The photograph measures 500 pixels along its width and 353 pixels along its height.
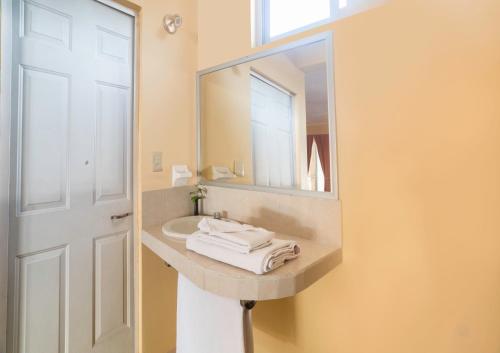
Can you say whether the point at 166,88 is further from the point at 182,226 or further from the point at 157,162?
the point at 182,226

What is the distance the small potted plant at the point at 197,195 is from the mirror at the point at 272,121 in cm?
8

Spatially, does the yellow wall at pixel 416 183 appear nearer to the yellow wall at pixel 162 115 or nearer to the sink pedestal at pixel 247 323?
the sink pedestal at pixel 247 323

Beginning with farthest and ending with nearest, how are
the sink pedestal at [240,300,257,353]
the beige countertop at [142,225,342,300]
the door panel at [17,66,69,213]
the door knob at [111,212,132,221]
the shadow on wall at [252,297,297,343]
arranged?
the door knob at [111,212,132,221] < the shadow on wall at [252,297,297,343] < the door panel at [17,66,69,213] < the sink pedestal at [240,300,257,353] < the beige countertop at [142,225,342,300]

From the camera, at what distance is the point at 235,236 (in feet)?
3.16

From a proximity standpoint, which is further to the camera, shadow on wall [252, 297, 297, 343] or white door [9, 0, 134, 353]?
shadow on wall [252, 297, 297, 343]

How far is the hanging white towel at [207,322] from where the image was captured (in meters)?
1.04

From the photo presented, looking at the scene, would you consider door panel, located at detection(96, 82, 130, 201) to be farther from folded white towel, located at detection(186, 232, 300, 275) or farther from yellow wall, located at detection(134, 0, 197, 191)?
folded white towel, located at detection(186, 232, 300, 275)

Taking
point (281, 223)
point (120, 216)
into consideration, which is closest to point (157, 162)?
point (120, 216)

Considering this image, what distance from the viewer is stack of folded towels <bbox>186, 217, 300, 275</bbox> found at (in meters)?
0.88

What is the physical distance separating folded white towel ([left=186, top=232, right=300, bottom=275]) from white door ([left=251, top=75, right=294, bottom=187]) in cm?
44

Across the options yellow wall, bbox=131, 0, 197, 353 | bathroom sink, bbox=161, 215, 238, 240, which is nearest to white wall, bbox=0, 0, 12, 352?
yellow wall, bbox=131, 0, 197, 353

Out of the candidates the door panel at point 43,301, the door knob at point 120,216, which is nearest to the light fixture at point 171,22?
the door knob at point 120,216

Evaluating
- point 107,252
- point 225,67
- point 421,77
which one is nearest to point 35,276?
point 107,252

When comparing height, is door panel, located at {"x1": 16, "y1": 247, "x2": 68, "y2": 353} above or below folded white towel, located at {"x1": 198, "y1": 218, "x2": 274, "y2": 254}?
below
